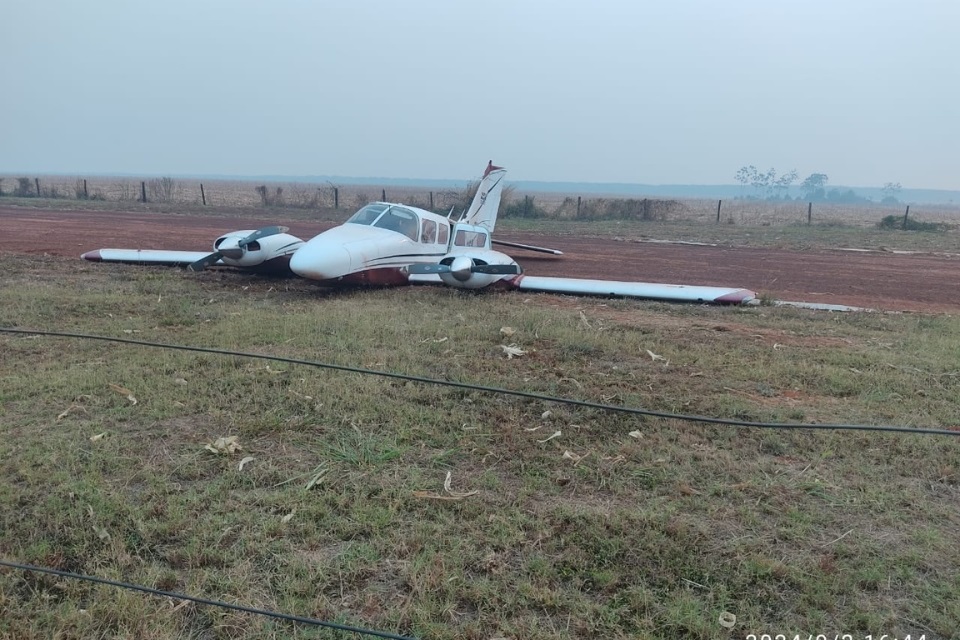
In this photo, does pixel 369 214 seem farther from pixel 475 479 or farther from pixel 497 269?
pixel 475 479

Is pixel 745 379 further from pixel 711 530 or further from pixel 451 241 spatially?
pixel 451 241

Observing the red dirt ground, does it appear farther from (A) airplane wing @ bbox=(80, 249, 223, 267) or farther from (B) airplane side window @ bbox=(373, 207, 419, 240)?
(B) airplane side window @ bbox=(373, 207, 419, 240)

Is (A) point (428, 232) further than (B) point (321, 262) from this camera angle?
Yes

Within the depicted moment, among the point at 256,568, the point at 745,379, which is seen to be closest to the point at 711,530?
the point at 256,568

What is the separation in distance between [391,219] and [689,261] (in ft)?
34.3

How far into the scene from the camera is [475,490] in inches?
183

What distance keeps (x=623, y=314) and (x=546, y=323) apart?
198cm

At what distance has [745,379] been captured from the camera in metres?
7.25

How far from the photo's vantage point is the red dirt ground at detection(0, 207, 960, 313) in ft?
47.0

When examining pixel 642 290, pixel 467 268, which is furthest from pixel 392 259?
pixel 642 290

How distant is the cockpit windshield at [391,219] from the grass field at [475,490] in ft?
16.4

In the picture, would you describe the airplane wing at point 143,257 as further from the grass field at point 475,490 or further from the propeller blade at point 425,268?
the grass field at point 475,490
